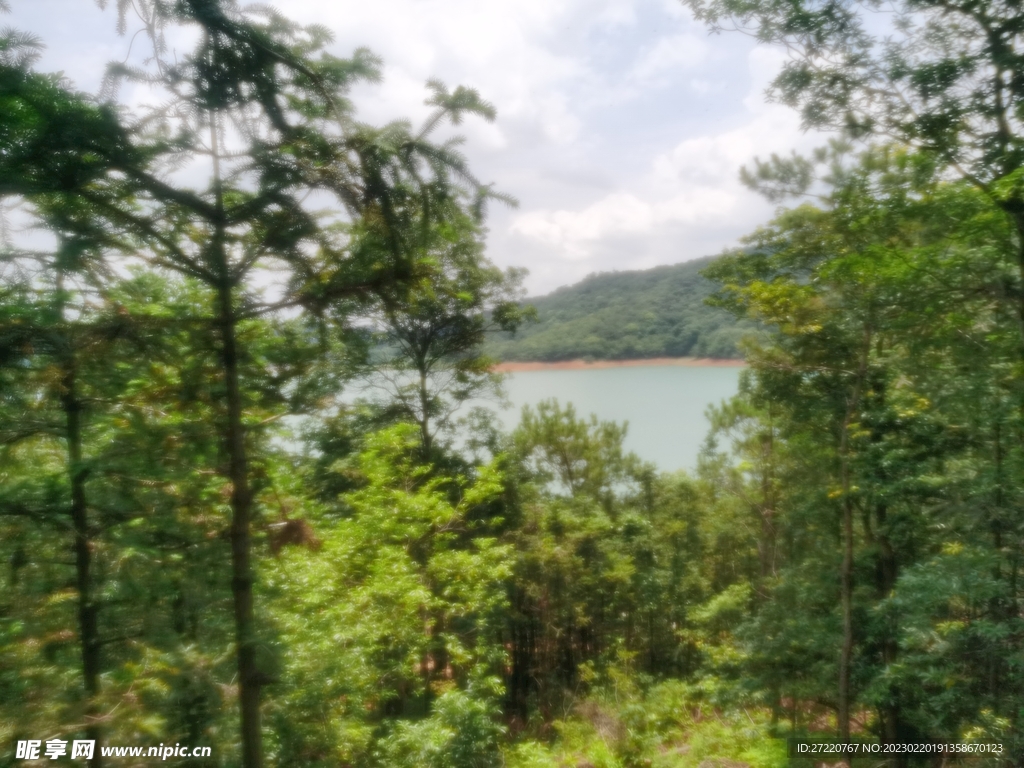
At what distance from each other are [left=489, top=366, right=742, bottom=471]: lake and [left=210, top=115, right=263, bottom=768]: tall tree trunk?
11187 millimetres

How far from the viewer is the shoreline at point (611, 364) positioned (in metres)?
11.0

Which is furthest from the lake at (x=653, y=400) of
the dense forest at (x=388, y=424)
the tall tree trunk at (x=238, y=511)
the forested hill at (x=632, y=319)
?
the tall tree trunk at (x=238, y=511)

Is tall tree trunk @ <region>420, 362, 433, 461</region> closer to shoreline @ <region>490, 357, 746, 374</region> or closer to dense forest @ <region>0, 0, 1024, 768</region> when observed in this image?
dense forest @ <region>0, 0, 1024, 768</region>

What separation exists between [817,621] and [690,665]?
7346 mm

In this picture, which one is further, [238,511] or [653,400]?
[653,400]

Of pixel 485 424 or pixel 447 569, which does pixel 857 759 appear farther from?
pixel 485 424

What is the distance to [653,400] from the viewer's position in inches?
615

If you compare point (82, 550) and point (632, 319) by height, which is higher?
point (632, 319)

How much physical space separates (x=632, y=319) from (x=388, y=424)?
881cm

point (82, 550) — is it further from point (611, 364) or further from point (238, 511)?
point (611, 364)

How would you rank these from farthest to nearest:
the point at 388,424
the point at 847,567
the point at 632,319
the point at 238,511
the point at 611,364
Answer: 1. the point at 632,319
2. the point at 611,364
3. the point at 388,424
4. the point at 847,567
5. the point at 238,511

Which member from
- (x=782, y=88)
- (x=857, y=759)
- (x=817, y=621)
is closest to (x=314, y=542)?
(x=782, y=88)

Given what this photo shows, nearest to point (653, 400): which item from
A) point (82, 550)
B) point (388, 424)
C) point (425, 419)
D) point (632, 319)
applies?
point (632, 319)

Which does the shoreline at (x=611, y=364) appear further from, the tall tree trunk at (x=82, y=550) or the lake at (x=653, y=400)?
the tall tree trunk at (x=82, y=550)
